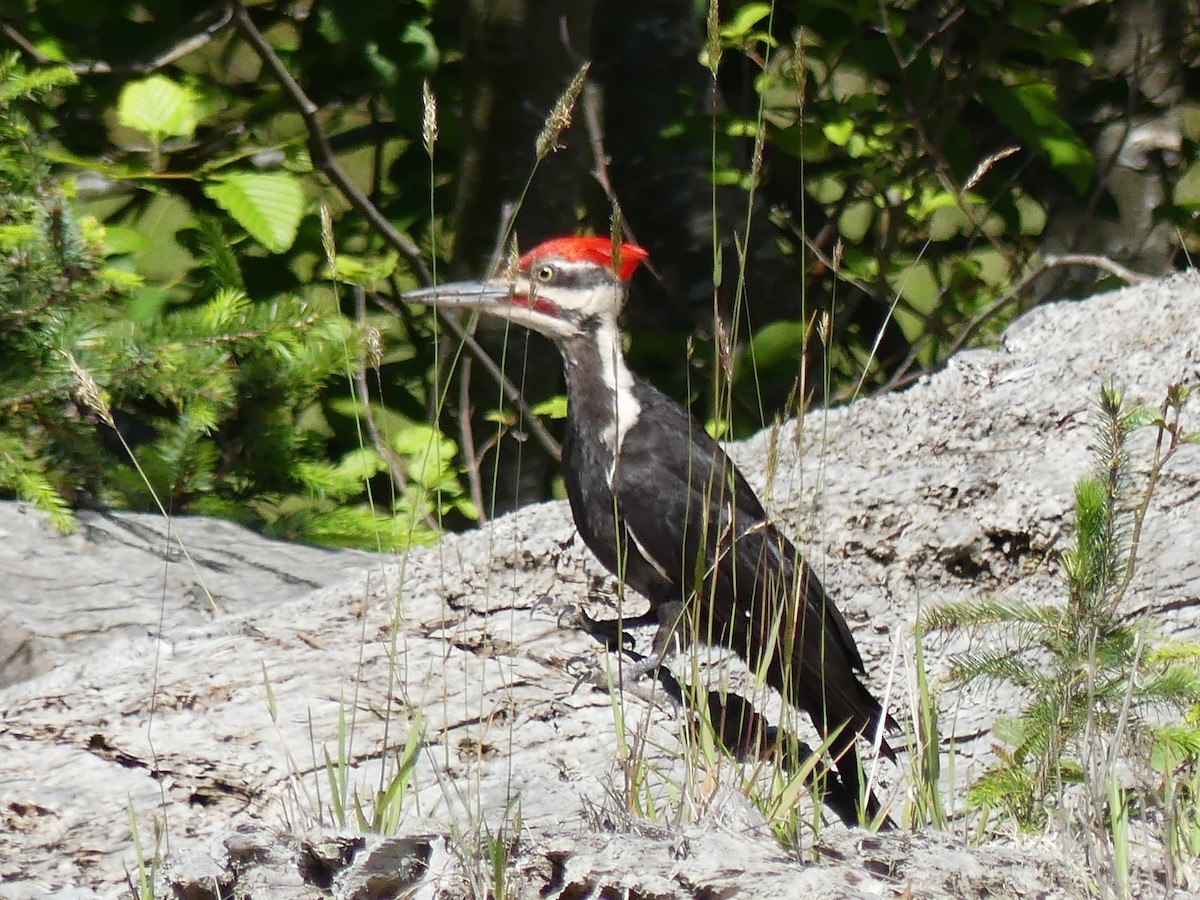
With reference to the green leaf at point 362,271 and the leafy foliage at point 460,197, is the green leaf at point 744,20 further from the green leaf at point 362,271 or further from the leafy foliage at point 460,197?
the green leaf at point 362,271

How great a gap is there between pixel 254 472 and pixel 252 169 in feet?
3.20

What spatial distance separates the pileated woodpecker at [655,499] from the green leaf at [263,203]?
2.16ft

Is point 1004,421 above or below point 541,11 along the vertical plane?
below

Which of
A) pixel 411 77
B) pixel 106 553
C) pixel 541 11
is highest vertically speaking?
pixel 541 11

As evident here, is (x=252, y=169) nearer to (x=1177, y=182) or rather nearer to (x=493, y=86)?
(x=493, y=86)

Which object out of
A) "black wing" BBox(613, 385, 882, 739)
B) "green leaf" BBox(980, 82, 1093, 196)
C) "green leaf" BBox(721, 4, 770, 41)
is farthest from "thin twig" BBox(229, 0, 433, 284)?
"green leaf" BBox(980, 82, 1093, 196)

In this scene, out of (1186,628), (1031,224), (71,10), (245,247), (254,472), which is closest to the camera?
(1186,628)

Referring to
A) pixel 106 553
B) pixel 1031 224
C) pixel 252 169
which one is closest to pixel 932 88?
pixel 1031 224

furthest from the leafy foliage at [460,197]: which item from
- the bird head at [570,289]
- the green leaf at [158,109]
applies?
the bird head at [570,289]

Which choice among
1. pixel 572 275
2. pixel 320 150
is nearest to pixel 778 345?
pixel 572 275

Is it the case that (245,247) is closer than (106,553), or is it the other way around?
(106,553)

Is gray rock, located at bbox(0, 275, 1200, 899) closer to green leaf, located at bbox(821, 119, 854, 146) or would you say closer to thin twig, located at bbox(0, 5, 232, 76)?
green leaf, located at bbox(821, 119, 854, 146)

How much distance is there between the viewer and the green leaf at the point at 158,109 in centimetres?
445

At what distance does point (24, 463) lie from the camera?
12.3 feet
